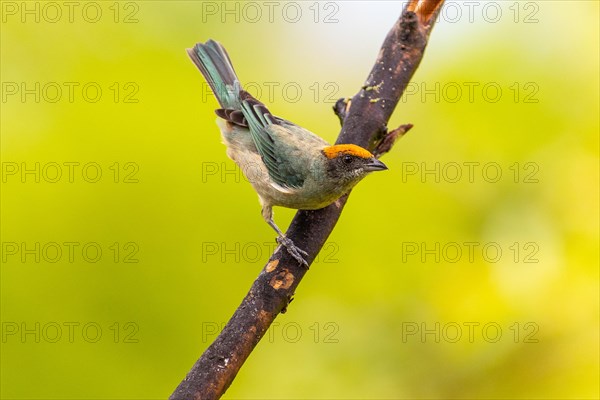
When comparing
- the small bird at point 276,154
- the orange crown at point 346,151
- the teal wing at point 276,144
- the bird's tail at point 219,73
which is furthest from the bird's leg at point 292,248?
the bird's tail at point 219,73

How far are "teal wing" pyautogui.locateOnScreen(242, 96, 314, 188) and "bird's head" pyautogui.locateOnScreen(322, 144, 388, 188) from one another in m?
0.19

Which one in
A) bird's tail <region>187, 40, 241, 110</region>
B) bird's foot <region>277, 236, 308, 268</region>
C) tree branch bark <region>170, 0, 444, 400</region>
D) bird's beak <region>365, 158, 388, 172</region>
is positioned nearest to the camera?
tree branch bark <region>170, 0, 444, 400</region>

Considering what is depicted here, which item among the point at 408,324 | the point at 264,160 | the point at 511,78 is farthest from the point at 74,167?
the point at 511,78

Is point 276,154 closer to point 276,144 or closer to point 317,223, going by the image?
point 276,144

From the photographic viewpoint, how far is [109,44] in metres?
4.74

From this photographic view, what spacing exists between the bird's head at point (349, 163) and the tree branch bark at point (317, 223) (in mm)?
259

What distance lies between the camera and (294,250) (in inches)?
147

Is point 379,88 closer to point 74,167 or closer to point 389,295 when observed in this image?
point 389,295

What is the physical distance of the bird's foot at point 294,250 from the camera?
3685 mm

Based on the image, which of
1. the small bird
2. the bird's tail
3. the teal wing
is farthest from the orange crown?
the bird's tail

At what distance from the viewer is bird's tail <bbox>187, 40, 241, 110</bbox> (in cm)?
464

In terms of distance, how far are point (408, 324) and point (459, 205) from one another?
83cm

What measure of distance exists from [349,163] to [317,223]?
383 millimetres

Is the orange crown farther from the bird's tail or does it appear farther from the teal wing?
the bird's tail
